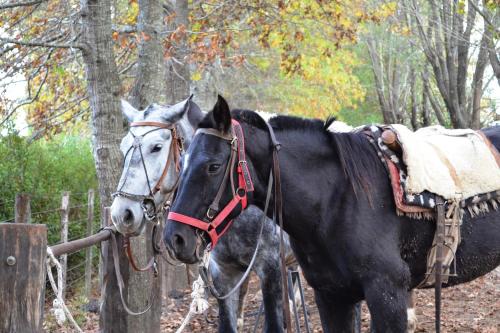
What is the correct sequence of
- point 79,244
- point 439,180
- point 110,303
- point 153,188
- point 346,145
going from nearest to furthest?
point 346,145, point 439,180, point 79,244, point 110,303, point 153,188

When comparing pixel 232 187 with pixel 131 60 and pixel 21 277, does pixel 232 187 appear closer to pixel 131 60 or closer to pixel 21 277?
pixel 21 277

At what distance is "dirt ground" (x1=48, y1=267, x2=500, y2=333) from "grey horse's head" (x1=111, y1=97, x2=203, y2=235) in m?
2.62

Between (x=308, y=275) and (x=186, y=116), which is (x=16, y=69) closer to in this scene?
(x=186, y=116)

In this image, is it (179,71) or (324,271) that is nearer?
(324,271)

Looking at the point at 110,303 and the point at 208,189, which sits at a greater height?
the point at 208,189

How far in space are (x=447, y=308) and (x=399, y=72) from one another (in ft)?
53.6

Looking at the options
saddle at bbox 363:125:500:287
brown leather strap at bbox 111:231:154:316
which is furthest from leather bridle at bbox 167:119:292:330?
brown leather strap at bbox 111:231:154:316

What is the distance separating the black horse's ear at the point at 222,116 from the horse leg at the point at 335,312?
1167mm

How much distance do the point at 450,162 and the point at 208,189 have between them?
5.60 ft

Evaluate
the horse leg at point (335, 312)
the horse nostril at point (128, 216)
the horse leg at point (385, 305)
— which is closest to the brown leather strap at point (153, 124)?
the horse nostril at point (128, 216)

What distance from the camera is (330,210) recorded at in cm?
396

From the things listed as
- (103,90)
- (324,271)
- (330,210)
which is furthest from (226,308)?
(103,90)

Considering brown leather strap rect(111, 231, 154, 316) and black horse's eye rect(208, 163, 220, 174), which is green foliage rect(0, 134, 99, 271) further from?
black horse's eye rect(208, 163, 220, 174)

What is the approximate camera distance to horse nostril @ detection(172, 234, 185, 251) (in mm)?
3531
